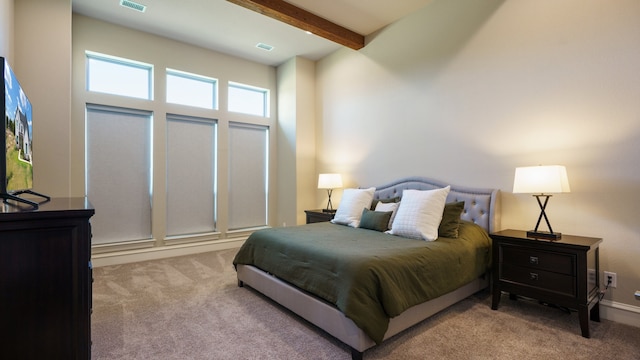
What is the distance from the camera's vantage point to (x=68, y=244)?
4.29ft

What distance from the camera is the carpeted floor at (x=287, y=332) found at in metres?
2.01

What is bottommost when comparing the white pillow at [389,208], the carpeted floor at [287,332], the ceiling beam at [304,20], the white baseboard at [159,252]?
the carpeted floor at [287,332]

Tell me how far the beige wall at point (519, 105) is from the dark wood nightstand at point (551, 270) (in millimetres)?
242

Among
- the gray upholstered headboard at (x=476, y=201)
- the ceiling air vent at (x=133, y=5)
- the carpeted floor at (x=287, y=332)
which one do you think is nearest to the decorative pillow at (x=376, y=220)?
the gray upholstered headboard at (x=476, y=201)

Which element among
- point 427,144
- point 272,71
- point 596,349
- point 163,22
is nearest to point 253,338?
point 596,349

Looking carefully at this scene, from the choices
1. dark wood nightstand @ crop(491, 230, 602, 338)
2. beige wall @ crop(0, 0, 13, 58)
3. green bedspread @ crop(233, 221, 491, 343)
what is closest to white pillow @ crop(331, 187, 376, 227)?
green bedspread @ crop(233, 221, 491, 343)

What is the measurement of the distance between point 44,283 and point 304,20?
364 cm

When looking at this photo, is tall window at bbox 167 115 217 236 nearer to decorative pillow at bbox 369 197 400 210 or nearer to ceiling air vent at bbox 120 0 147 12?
ceiling air vent at bbox 120 0 147 12

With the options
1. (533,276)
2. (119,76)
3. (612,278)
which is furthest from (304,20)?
(612,278)

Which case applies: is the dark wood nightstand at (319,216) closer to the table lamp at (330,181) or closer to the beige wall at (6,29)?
the table lamp at (330,181)

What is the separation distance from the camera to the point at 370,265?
6.61 feet

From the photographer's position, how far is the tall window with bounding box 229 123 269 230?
17.3 feet

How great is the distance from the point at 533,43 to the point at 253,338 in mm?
3479

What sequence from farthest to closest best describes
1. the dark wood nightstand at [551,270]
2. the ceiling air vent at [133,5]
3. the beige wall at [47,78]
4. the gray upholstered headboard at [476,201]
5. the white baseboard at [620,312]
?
the ceiling air vent at [133,5], the beige wall at [47,78], the gray upholstered headboard at [476,201], the white baseboard at [620,312], the dark wood nightstand at [551,270]
